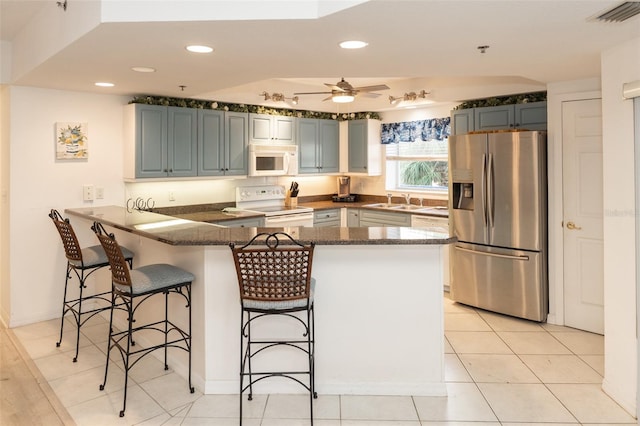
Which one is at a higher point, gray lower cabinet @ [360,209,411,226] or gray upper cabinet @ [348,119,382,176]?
gray upper cabinet @ [348,119,382,176]

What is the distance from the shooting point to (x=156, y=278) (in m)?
2.85

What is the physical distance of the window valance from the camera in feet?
18.7

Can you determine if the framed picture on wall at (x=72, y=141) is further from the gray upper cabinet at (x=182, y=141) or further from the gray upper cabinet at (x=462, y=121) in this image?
the gray upper cabinet at (x=462, y=121)

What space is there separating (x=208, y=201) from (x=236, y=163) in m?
0.60

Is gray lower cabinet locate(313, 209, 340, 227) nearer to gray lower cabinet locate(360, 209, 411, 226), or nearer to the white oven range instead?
the white oven range

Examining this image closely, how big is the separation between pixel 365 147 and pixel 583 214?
3.00m

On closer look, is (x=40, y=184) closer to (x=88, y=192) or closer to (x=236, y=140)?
(x=88, y=192)

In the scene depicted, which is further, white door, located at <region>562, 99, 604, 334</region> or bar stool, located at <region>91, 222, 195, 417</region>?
white door, located at <region>562, 99, 604, 334</region>

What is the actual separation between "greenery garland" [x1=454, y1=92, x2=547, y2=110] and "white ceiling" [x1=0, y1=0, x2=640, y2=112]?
0.48ft

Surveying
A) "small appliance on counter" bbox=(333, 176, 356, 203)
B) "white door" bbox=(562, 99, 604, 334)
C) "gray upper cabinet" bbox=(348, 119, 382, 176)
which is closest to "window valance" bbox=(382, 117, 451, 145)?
"gray upper cabinet" bbox=(348, 119, 382, 176)

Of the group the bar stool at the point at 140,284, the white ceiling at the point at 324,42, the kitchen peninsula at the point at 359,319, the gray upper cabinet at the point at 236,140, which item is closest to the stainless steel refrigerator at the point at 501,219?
the white ceiling at the point at 324,42

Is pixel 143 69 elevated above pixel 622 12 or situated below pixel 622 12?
above

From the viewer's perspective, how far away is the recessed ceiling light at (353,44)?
2668mm

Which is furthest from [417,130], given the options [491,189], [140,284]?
[140,284]
